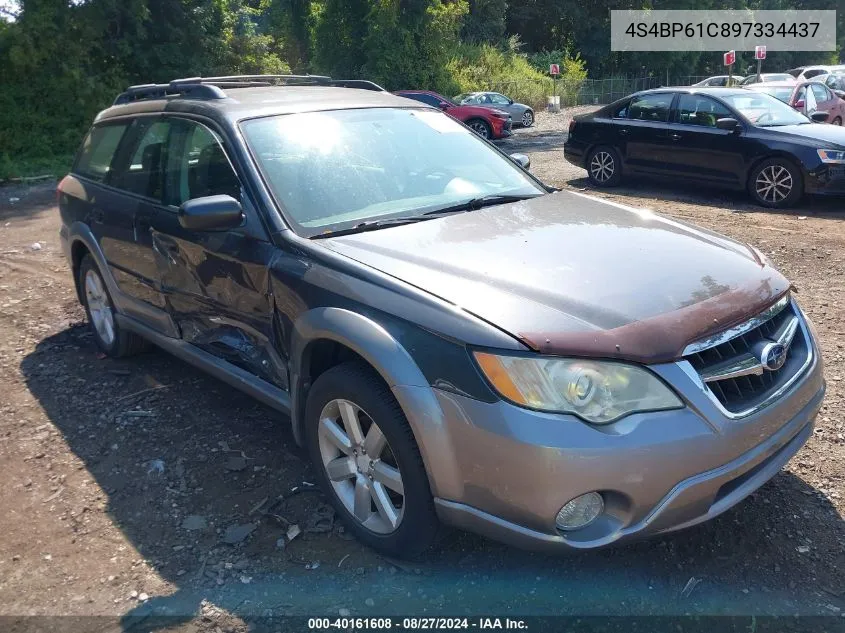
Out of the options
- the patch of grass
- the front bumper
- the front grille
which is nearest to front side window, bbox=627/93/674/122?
the front grille

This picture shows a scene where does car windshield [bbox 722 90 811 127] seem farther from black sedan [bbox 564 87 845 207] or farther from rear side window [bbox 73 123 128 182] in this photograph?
rear side window [bbox 73 123 128 182]

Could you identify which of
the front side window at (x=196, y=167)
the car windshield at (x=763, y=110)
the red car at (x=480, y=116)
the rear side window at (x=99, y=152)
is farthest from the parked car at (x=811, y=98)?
the front side window at (x=196, y=167)

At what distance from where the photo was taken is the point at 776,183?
30.5ft

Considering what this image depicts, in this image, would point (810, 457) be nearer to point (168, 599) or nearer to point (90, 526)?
point (168, 599)

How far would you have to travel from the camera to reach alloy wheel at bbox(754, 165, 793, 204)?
9.20 metres

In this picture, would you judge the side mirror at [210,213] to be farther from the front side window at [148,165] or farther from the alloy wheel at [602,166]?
the alloy wheel at [602,166]

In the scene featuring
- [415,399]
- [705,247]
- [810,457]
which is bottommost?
[810,457]

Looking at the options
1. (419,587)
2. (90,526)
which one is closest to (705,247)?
(419,587)

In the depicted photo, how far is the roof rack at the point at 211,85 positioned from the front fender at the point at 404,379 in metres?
1.79

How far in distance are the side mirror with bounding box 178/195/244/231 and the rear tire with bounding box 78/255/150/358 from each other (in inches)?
80.2

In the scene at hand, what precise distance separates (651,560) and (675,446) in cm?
78

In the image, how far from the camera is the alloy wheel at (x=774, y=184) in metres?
9.20

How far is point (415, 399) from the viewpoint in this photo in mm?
2508

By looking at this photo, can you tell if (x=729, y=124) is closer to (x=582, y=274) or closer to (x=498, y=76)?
(x=582, y=274)
